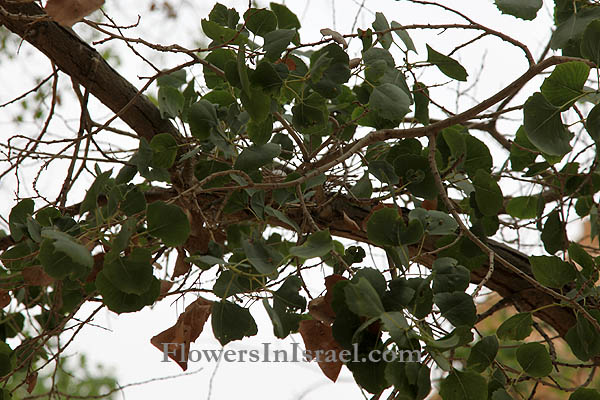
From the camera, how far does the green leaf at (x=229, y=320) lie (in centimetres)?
60

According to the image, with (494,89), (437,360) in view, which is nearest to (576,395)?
(437,360)

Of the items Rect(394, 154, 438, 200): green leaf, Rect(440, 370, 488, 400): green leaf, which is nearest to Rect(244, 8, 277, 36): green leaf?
Rect(394, 154, 438, 200): green leaf

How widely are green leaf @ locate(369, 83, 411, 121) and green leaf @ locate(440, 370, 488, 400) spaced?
0.25 m

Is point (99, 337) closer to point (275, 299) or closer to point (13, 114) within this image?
point (13, 114)

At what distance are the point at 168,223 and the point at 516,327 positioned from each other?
419mm

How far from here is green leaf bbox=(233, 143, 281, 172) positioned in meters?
0.65

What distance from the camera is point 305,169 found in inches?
29.5

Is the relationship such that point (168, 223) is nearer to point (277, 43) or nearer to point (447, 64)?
point (277, 43)

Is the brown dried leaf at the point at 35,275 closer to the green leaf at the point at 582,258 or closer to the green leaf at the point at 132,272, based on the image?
the green leaf at the point at 132,272

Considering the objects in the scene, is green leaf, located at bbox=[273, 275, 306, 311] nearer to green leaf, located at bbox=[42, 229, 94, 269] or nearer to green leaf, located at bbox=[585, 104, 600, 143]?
green leaf, located at bbox=[42, 229, 94, 269]

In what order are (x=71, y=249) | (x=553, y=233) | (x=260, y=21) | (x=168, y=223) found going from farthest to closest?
1. (x=553, y=233)
2. (x=260, y=21)
3. (x=168, y=223)
4. (x=71, y=249)

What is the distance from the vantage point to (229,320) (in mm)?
603

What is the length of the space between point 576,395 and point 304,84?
44 cm

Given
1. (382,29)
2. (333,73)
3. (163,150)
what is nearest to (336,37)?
(333,73)
